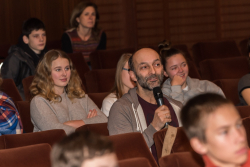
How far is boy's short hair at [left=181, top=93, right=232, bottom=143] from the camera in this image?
3.80ft

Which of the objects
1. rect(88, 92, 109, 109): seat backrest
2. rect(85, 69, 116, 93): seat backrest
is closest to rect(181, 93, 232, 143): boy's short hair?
rect(88, 92, 109, 109): seat backrest

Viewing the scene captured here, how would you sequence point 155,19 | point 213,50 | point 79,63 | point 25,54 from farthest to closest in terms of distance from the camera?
1. point 155,19
2. point 213,50
3. point 79,63
4. point 25,54

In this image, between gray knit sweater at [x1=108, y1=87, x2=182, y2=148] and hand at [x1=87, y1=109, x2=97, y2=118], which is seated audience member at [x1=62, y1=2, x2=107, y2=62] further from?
gray knit sweater at [x1=108, y1=87, x2=182, y2=148]

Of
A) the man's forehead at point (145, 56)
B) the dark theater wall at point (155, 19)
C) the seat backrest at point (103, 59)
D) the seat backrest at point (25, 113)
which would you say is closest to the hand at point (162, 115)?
the man's forehead at point (145, 56)

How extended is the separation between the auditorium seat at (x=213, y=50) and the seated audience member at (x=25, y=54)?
174 centimetres

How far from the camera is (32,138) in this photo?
Answer: 1894 mm

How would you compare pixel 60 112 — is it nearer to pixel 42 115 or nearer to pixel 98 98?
pixel 42 115

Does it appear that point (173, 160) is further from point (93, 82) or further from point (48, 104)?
point (93, 82)

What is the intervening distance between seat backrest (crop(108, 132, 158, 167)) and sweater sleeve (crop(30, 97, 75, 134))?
2.68 feet

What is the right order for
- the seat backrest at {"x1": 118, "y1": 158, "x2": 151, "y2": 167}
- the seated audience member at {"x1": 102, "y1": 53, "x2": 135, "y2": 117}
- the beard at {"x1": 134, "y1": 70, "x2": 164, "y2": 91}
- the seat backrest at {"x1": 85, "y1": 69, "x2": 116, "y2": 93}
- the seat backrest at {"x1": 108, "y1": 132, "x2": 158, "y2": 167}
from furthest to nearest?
the seat backrest at {"x1": 85, "y1": 69, "x2": 116, "y2": 93}
the seated audience member at {"x1": 102, "y1": 53, "x2": 135, "y2": 117}
the beard at {"x1": 134, "y1": 70, "x2": 164, "y2": 91}
the seat backrest at {"x1": 108, "y1": 132, "x2": 158, "y2": 167}
the seat backrest at {"x1": 118, "y1": 158, "x2": 151, "y2": 167}

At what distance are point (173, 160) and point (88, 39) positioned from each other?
3.10 metres

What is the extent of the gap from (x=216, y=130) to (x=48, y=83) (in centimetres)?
178

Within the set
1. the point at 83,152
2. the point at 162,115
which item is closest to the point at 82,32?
the point at 162,115

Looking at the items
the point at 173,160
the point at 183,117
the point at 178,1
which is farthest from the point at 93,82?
the point at 178,1
